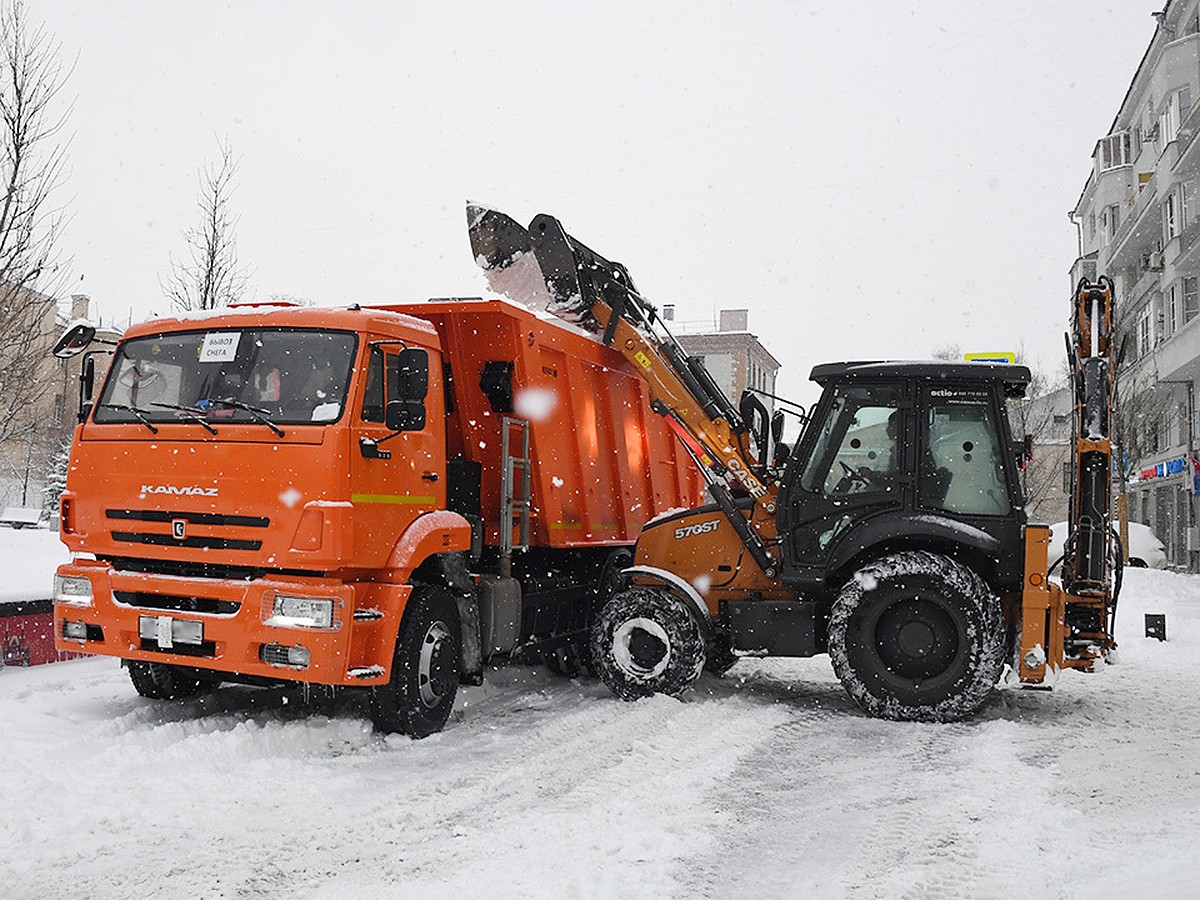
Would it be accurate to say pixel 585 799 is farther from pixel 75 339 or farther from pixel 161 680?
pixel 75 339

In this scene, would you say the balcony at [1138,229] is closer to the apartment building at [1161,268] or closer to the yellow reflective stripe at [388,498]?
the apartment building at [1161,268]

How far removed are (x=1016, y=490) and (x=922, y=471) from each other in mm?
691

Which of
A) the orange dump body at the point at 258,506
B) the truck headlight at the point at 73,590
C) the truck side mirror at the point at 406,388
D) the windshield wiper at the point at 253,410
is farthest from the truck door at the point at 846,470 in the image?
the truck headlight at the point at 73,590

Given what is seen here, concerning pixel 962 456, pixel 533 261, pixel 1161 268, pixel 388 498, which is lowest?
pixel 388 498

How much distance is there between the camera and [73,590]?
23.1 ft

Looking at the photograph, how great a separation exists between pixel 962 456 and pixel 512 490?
346 centimetres

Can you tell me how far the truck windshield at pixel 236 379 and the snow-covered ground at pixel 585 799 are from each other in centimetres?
199

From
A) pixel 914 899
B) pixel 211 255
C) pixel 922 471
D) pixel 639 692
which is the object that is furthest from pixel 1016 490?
pixel 211 255

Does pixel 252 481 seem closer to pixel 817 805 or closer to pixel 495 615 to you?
pixel 495 615

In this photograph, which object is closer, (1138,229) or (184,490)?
(184,490)

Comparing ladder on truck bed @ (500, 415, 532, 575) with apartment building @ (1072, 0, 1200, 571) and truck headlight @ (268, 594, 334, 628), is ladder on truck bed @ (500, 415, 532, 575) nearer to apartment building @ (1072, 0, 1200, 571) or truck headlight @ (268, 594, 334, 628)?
truck headlight @ (268, 594, 334, 628)

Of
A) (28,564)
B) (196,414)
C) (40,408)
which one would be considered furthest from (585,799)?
(40,408)

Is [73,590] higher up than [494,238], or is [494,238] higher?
[494,238]

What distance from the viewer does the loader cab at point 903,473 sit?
8156 mm
